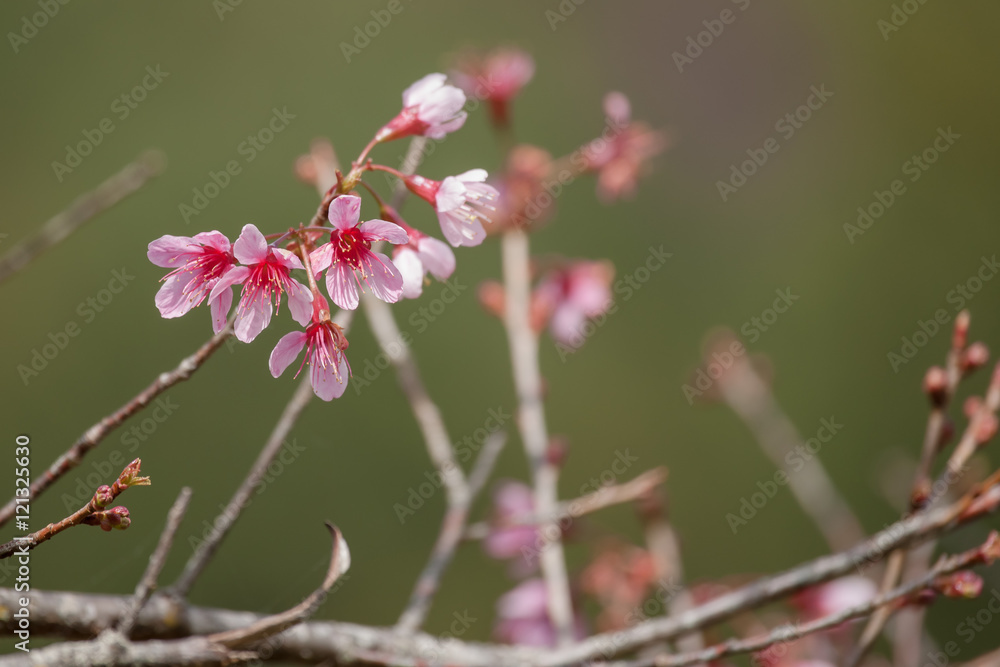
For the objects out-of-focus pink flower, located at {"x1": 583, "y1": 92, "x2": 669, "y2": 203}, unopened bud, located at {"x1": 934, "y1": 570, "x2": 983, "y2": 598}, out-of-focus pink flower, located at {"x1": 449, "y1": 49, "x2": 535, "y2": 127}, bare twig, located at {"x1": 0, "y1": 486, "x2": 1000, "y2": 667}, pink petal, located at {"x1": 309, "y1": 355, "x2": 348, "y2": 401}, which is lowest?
unopened bud, located at {"x1": 934, "y1": 570, "x2": 983, "y2": 598}

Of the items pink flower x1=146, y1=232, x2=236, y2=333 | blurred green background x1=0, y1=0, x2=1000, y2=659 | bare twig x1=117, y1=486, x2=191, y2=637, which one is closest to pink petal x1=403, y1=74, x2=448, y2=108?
pink flower x1=146, y1=232, x2=236, y2=333

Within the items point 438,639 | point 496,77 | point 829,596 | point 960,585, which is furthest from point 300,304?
point 829,596

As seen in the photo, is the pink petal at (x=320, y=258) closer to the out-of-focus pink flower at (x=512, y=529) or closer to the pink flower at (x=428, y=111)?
the pink flower at (x=428, y=111)

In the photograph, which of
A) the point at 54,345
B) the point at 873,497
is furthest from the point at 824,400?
the point at 54,345

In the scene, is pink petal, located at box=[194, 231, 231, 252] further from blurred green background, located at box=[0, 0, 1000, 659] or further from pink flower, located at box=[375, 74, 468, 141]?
blurred green background, located at box=[0, 0, 1000, 659]

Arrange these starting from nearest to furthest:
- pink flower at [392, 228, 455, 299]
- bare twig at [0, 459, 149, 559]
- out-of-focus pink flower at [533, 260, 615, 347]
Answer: bare twig at [0, 459, 149, 559] < pink flower at [392, 228, 455, 299] < out-of-focus pink flower at [533, 260, 615, 347]

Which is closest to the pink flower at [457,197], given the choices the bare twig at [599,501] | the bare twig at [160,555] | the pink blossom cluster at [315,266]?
the pink blossom cluster at [315,266]
